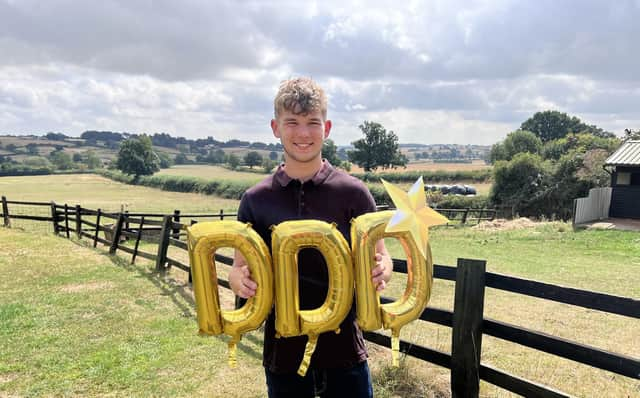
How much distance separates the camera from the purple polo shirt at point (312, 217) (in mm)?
1962

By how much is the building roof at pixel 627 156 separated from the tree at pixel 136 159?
191 ft

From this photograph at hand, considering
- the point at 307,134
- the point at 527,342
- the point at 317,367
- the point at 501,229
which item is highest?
the point at 307,134

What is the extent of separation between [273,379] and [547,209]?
26.4m

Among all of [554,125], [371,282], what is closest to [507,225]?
[371,282]

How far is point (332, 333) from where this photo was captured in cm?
200

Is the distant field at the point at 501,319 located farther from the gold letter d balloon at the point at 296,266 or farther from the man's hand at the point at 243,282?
the man's hand at the point at 243,282

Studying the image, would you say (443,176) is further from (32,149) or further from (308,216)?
(32,149)

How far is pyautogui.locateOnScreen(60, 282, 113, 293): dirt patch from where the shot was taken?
6848 millimetres

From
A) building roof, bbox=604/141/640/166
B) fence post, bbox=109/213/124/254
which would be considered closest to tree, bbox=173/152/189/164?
building roof, bbox=604/141/640/166

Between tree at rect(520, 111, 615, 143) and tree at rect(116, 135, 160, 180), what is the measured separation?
60.3 meters

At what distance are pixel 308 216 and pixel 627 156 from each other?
21.8 meters

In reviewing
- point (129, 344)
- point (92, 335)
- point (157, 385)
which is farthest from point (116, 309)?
point (157, 385)

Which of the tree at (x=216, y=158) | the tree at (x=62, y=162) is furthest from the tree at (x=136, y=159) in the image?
the tree at (x=216, y=158)

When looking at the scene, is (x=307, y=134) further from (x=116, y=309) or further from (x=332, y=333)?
(x=116, y=309)
